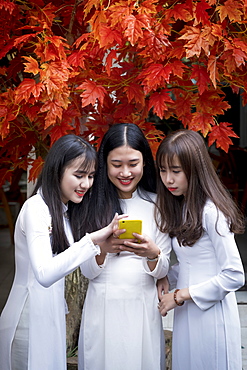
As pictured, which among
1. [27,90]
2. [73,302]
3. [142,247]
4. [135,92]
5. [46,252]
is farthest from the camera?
[73,302]

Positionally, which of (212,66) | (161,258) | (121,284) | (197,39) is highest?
(197,39)

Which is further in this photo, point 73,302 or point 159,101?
point 73,302

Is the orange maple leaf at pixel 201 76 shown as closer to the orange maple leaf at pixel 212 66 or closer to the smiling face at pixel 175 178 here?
the orange maple leaf at pixel 212 66

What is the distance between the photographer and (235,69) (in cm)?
263

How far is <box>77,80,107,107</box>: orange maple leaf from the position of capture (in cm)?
256

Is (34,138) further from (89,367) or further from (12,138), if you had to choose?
(89,367)

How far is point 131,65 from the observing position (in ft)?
9.02

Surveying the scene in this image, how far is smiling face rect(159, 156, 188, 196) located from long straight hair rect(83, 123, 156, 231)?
0.63 ft

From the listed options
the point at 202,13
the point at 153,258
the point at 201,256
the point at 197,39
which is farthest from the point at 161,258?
the point at 202,13

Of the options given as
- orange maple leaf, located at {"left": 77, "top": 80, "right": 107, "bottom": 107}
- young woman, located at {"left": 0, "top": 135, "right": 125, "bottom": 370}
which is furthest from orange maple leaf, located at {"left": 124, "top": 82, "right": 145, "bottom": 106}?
young woman, located at {"left": 0, "top": 135, "right": 125, "bottom": 370}

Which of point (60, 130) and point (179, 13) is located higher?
point (179, 13)

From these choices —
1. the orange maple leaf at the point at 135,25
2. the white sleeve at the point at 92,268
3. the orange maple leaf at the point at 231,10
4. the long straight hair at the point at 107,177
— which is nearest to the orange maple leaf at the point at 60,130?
the long straight hair at the point at 107,177

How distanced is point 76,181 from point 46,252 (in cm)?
35

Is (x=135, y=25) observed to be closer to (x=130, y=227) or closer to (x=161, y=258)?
(x=130, y=227)
